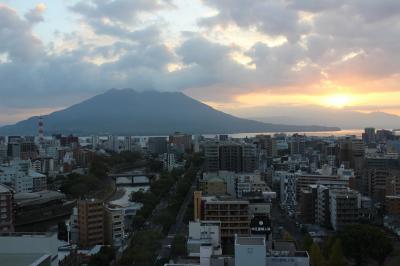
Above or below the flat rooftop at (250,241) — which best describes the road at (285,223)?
below

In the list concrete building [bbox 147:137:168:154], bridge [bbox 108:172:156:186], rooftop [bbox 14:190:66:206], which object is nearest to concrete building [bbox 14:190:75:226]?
rooftop [bbox 14:190:66:206]

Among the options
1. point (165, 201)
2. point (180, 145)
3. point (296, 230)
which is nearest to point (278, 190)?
point (165, 201)

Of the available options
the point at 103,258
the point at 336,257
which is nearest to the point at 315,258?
the point at 336,257

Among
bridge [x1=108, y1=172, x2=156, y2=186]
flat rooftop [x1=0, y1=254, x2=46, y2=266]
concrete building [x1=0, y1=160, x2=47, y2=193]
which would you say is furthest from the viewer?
bridge [x1=108, y1=172, x2=156, y2=186]

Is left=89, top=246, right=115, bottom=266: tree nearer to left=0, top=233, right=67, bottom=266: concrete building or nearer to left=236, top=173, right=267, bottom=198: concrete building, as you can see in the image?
left=0, top=233, right=67, bottom=266: concrete building

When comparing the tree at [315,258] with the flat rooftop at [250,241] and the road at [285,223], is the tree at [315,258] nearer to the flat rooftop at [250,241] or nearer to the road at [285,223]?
the flat rooftop at [250,241]

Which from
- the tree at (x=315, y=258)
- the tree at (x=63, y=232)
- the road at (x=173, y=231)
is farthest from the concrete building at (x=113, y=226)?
the tree at (x=315, y=258)

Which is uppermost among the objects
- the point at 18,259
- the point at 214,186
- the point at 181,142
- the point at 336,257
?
the point at 181,142

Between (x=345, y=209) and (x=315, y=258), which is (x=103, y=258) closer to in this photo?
(x=315, y=258)
